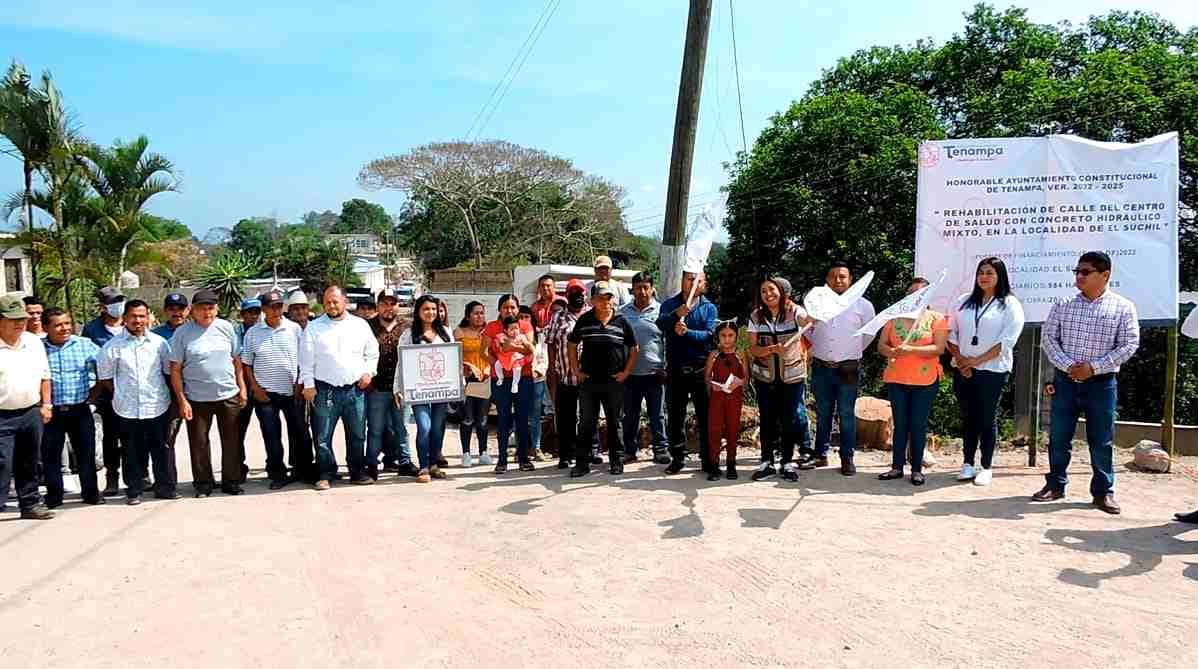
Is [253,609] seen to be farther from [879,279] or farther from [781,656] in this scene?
[879,279]

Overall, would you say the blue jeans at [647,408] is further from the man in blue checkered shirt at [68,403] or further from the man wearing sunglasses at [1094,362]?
the man in blue checkered shirt at [68,403]

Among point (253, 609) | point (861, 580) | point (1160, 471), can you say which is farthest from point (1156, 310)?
point (253, 609)

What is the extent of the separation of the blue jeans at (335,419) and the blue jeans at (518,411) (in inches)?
48.8

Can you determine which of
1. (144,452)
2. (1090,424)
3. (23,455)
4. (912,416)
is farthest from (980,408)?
(23,455)

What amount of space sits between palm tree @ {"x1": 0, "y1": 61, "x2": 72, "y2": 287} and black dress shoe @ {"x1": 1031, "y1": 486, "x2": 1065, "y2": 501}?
1724 cm

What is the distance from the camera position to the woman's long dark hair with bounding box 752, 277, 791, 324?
680 cm

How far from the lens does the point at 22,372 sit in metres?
6.14

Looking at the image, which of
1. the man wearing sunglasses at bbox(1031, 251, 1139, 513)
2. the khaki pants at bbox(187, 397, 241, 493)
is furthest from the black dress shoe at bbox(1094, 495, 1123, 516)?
the khaki pants at bbox(187, 397, 241, 493)

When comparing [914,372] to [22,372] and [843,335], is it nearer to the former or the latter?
[843,335]

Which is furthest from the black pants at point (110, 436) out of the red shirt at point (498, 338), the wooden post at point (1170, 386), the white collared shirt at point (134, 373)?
the wooden post at point (1170, 386)

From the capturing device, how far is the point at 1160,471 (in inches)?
281

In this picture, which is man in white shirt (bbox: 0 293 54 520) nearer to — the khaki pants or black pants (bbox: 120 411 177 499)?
black pants (bbox: 120 411 177 499)

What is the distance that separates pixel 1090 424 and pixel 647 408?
3566 millimetres

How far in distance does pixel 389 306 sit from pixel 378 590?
12.1 ft
